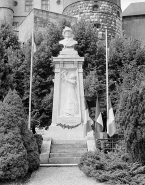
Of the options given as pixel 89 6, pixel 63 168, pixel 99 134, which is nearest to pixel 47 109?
pixel 99 134

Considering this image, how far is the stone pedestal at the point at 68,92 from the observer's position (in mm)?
14406

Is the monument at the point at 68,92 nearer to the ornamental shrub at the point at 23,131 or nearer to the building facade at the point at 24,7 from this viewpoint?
the ornamental shrub at the point at 23,131

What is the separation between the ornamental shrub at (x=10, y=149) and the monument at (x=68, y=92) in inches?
214

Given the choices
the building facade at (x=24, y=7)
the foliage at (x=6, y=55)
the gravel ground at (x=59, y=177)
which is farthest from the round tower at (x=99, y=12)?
the gravel ground at (x=59, y=177)

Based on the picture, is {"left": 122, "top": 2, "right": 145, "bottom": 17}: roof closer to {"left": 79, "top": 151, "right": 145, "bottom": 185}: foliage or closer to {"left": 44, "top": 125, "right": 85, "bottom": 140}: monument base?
{"left": 44, "top": 125, "right": 85, "bottom": 140}: monument base

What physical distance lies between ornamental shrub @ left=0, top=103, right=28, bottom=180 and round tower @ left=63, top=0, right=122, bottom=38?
3057 centimetres

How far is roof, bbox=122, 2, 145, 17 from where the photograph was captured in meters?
46.4

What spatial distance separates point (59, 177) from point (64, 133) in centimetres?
533

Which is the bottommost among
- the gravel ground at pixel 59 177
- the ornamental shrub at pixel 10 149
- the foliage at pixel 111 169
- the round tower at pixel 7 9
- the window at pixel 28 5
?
the gravel ground at pixel 59 177

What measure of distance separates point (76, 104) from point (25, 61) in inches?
359

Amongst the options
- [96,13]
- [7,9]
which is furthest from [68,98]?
[7,9]

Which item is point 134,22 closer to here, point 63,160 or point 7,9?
point 7,9

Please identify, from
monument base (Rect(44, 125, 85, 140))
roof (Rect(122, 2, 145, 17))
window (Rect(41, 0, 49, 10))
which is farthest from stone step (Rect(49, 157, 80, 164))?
window (Rect(41, 0, 49, 10))

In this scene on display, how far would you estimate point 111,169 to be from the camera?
8.62 m
